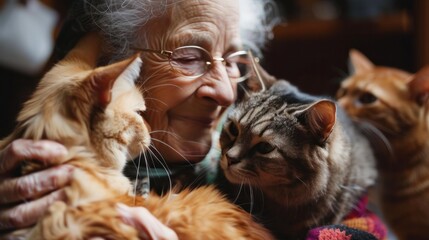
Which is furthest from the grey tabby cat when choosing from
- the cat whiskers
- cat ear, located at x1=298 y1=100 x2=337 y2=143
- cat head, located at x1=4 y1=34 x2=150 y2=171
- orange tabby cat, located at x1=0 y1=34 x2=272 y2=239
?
the cat whiskers

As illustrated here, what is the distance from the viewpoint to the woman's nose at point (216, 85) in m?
1.08

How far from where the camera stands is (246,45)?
1354 mm

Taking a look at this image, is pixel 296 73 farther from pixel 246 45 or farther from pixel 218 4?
pixel 218 4

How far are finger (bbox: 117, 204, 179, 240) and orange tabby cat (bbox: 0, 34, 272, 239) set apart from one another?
0.01 metres

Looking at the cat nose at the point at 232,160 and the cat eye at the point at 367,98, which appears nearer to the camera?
the cat nose at the point at 232,160

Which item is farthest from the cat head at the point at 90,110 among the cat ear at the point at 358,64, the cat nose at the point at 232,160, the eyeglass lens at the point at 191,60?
the cat ear at the point at 358,64

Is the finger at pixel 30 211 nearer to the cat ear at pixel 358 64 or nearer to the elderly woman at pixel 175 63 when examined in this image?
the elderly woman at pixel 175 63

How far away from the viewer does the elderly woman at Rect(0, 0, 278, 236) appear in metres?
0.99

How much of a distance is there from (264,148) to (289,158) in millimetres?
60

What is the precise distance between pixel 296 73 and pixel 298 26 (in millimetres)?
262

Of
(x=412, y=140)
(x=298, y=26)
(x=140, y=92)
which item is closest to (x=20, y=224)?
(x=140, y=92)

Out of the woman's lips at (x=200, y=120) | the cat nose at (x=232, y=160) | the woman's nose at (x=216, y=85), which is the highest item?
the woman's nose at (x=216, y=85)

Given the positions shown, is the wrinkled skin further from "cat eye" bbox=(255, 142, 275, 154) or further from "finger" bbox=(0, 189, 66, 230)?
"cat eye" bbox=(255, 142, 275, 154)

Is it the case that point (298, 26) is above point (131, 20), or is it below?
below
